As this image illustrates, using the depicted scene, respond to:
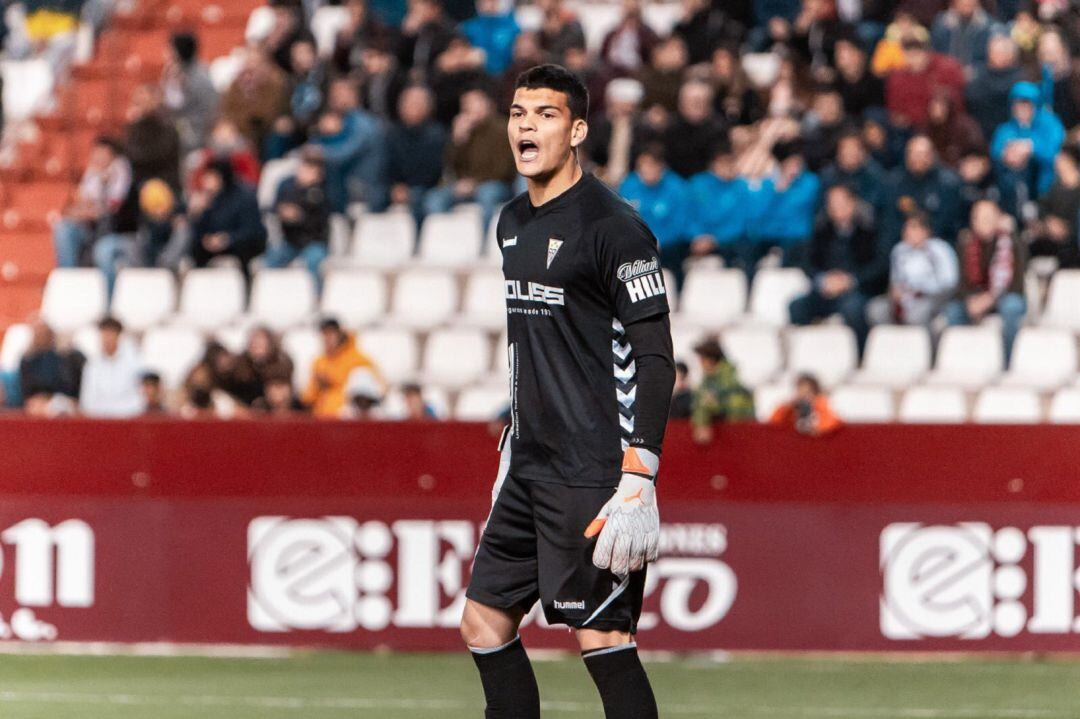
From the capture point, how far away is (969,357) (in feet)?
43.0

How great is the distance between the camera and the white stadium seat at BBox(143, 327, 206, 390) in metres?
14.3

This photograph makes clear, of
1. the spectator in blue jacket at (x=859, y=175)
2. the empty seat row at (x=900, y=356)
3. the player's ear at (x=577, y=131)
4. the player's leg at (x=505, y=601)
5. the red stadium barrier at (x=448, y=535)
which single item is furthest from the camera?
the spectator in blue jacket at (x=859, y=175)

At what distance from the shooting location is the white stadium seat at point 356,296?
571 inches

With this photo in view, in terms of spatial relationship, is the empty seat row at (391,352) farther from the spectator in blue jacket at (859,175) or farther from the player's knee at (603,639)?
the player's knee at (603,639)

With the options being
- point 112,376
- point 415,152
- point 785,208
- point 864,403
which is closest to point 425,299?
point 415,152

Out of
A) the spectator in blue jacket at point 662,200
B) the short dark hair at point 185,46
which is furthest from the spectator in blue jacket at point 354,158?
the spectator in blue jacket at point 662,200

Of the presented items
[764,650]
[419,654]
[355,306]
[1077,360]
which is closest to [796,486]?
[764,650]

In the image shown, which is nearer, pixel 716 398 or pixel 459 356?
pixel 716 398

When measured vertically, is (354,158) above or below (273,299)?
above

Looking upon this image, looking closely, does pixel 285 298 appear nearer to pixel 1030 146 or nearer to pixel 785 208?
pixel 785 208

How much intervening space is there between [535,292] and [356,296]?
9.04 m

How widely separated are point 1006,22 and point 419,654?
777 centimetres

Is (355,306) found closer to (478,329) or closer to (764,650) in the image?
(478,329)

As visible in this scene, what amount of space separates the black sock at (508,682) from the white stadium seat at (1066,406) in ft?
24.7
